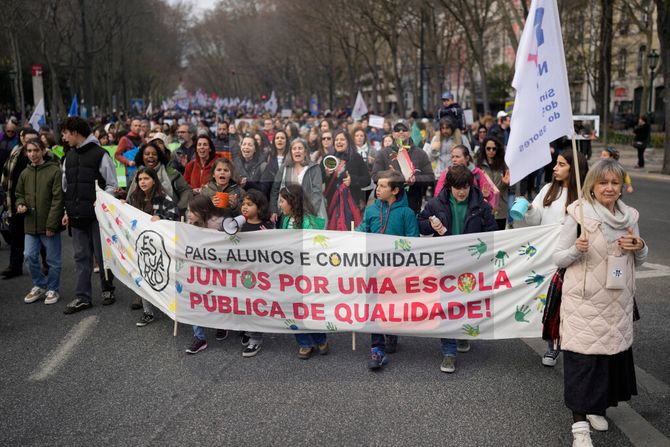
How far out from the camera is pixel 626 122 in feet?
144

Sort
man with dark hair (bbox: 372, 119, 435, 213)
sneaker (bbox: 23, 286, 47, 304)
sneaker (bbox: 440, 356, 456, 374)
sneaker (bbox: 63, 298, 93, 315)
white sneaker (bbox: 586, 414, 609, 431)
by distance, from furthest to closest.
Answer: man with dark hair (bbox: 372, 119, 435, 213), sneaker (bbox: 23, 286, 47, 304), sneaker (bbox: 63, 298, 93, 315), sneaker (bbox: 440, 356, 456, 374), white sneaker (bbox: 586, 414, 609, 431)

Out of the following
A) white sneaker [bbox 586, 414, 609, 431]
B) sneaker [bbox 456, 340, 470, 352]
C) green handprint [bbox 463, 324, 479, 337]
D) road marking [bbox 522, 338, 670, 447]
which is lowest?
road marking [bbox 522, 338, 670, 447]

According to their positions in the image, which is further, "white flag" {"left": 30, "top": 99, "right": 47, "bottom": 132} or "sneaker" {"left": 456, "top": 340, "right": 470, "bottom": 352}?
"white flag" {"left": 30, "top": 99, "right": 47, "bottom": 132}

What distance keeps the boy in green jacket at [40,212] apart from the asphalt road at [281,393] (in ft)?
3.09

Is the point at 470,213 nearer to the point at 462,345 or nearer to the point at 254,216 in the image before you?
the point at 462,345

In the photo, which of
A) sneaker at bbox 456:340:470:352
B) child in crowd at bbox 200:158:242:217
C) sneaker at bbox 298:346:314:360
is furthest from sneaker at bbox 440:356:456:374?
child in crowd at bbox 200:158:242:217

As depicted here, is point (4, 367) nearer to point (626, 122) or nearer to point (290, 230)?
point (290, 230)

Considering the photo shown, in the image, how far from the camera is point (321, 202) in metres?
7.50

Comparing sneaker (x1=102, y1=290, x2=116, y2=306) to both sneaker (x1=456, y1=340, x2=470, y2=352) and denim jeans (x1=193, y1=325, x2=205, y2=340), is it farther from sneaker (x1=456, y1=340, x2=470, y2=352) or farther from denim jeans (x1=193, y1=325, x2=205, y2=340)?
sneaker (x1=456, y1=340, x2=470, y2=352)

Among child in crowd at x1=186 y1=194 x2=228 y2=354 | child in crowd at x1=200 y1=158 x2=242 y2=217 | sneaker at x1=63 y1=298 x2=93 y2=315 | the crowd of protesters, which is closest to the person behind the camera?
the crowd of protesters

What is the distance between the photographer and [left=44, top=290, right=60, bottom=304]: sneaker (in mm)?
7070

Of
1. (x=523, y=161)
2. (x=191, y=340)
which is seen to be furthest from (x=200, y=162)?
(x=523, y=161)

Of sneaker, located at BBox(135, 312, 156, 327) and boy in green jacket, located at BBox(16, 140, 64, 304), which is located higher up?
boy in green jacket, located at BBox(16, 140, 64, 304)

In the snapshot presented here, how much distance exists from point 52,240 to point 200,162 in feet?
6.25
